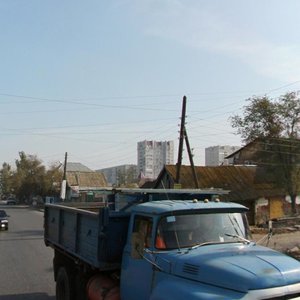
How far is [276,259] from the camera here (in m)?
5.50

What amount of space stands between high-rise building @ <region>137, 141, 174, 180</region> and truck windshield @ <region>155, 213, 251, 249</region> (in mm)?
90818

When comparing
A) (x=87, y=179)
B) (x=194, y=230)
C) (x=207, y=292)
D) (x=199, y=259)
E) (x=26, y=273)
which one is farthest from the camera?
(x=87, y=179)

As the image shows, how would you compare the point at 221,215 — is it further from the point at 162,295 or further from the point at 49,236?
the point at 49,236

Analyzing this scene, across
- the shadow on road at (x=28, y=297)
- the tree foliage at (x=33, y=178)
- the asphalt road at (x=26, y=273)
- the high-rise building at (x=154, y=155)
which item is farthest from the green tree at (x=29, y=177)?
the shadow on road at (x=28, y=297)

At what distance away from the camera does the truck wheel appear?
8797 millimetres

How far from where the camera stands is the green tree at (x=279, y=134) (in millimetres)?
41625

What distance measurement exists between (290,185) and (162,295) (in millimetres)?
38118

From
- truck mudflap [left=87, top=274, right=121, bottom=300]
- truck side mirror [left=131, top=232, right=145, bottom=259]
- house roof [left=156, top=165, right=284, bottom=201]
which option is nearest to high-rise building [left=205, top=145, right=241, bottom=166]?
house roof [left=156, top=165, right=284, bottom=201]

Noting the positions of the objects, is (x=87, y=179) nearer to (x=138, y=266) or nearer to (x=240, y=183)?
(x=240, y=183)

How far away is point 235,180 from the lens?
46219 millimetres

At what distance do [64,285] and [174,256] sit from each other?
3962mm

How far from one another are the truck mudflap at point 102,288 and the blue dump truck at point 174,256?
0.6 inches

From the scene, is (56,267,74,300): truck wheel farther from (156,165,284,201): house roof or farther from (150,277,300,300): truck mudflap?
(156,165,284,201): house roof

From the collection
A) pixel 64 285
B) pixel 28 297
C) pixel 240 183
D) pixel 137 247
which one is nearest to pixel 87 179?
pixel 240 183
